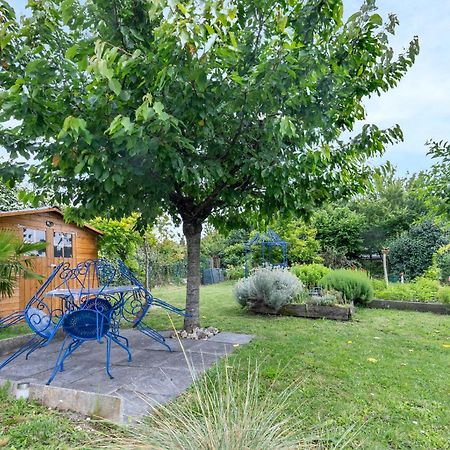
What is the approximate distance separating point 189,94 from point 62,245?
20.9 ft

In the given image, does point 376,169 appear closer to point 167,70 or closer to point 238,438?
point 167,70

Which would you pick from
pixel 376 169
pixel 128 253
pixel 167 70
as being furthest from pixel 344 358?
pixel 128 253

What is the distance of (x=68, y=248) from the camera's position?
877 centimetres

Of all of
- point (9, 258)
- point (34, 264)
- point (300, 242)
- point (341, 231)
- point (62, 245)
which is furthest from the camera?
point (341, 231)

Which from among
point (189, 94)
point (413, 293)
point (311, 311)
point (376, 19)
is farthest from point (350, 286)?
point (189, 94)

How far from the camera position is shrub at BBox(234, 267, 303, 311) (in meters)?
7.14

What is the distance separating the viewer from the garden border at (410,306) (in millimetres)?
7717

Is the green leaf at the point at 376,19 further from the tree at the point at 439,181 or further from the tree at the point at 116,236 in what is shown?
the tree at the point at 116,236

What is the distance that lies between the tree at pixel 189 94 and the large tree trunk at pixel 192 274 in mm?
723

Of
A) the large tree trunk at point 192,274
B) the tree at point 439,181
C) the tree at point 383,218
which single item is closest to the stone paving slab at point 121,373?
the large tree trunk at point 192,274

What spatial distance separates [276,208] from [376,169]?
4.96 feet

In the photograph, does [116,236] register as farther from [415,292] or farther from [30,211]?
[415,292]

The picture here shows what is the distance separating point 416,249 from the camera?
541 inches

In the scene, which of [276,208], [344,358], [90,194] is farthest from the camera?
[276,208]
